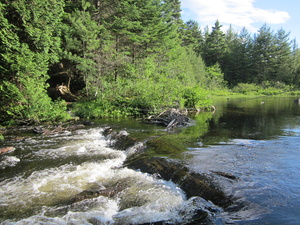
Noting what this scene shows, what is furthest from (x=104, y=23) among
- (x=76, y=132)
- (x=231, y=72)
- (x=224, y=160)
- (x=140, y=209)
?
(x=231, y=72)

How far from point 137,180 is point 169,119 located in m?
8.25

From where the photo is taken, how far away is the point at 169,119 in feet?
45.8

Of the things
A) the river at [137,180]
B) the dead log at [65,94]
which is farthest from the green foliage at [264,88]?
the river at [137,180]

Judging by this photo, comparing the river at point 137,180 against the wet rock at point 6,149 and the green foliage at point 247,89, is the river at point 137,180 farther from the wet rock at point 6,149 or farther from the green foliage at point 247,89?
the green foliage at point 247,89

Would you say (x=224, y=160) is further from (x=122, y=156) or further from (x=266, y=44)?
(x=266, y=44)

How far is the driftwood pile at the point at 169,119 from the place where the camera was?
13.3 m

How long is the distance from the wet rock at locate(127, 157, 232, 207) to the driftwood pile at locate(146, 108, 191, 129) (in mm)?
5898

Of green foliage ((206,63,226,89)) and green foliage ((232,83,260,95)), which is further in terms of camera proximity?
green foliage ((232,83,260,95))

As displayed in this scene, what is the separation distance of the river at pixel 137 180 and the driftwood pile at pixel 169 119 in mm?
2897

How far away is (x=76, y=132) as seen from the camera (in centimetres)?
1201

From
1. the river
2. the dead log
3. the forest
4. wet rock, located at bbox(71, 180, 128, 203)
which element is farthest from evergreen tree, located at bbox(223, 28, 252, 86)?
wet rock, located at bbox(71, 180, 128, 203)

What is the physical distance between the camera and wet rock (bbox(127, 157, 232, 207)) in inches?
189

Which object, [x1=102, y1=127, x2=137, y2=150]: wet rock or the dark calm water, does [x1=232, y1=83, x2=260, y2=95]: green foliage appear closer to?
the dark calm water

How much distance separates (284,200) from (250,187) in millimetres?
708
